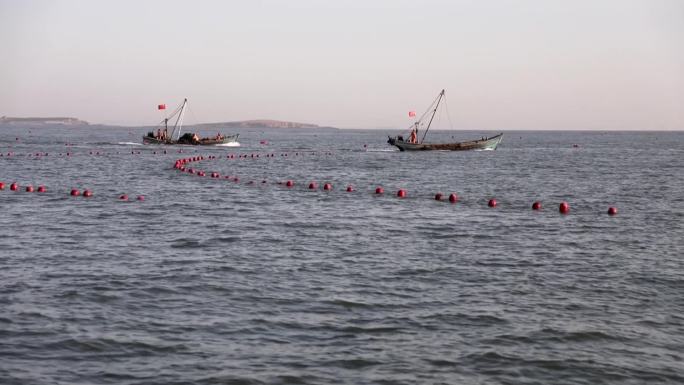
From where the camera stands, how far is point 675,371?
1403 cm

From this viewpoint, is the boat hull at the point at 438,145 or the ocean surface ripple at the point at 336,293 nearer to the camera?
the ocean surface ripple at the point at 336,293

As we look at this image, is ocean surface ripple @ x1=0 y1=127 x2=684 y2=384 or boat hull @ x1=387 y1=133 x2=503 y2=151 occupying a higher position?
boat hull @ x1=387 y1=133 x2=503 y2=151

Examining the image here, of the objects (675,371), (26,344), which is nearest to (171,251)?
(26,344)

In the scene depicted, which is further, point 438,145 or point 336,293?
point 438,145

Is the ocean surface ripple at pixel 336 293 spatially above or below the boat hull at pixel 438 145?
below

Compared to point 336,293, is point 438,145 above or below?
above

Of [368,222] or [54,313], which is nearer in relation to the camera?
[54,313]

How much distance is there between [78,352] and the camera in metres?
14.5

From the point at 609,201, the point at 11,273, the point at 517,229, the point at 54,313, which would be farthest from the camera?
the point at 609,201

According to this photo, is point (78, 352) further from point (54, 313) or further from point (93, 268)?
point (93, 268)

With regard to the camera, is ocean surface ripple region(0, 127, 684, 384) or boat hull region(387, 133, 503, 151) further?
boat hull region(387, 133, 503, 151)

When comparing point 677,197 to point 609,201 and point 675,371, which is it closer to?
point 609,201

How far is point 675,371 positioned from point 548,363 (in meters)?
2.18

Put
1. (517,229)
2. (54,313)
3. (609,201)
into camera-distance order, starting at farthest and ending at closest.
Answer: (609,201) → (517,229) → (54,313)
